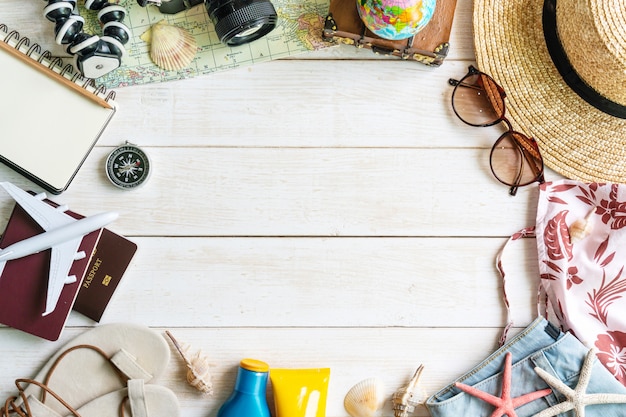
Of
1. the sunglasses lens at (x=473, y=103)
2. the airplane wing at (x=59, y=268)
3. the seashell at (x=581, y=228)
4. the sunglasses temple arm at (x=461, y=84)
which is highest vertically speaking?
the sunglasses temple arm at (x=461, y=84)

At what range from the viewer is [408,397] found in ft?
2.89

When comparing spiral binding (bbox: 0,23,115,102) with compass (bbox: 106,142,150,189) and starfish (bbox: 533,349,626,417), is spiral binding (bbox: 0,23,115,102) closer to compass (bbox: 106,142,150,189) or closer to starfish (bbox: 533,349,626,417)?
compass (bbox: 106,142,150,189)

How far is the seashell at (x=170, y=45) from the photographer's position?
89 centimetres

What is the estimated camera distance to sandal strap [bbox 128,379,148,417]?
875mm

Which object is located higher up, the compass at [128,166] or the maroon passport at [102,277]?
the compass at [128,166]

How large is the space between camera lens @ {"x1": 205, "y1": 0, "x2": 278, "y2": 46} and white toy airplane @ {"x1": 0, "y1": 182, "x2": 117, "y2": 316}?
0.31 m

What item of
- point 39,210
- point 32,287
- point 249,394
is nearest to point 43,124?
point 39,210

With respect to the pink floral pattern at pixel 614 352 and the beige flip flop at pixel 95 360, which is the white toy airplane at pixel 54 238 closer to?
the beige flip flop at pixel 95 360

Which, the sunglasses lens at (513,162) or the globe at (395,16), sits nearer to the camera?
the globe at (395,16)

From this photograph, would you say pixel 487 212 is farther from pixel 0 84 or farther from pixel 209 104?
pixel 0 84

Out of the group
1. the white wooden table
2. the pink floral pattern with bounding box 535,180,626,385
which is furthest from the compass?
the pink floral pattern with bounding box 535,180,626,385

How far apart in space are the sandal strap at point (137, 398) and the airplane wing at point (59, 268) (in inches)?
6.2

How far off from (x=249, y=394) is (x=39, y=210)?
0.40 meters

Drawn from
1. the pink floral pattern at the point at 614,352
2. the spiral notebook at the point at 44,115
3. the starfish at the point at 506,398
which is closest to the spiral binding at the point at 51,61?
the spiral notebook at the point at 44,115
